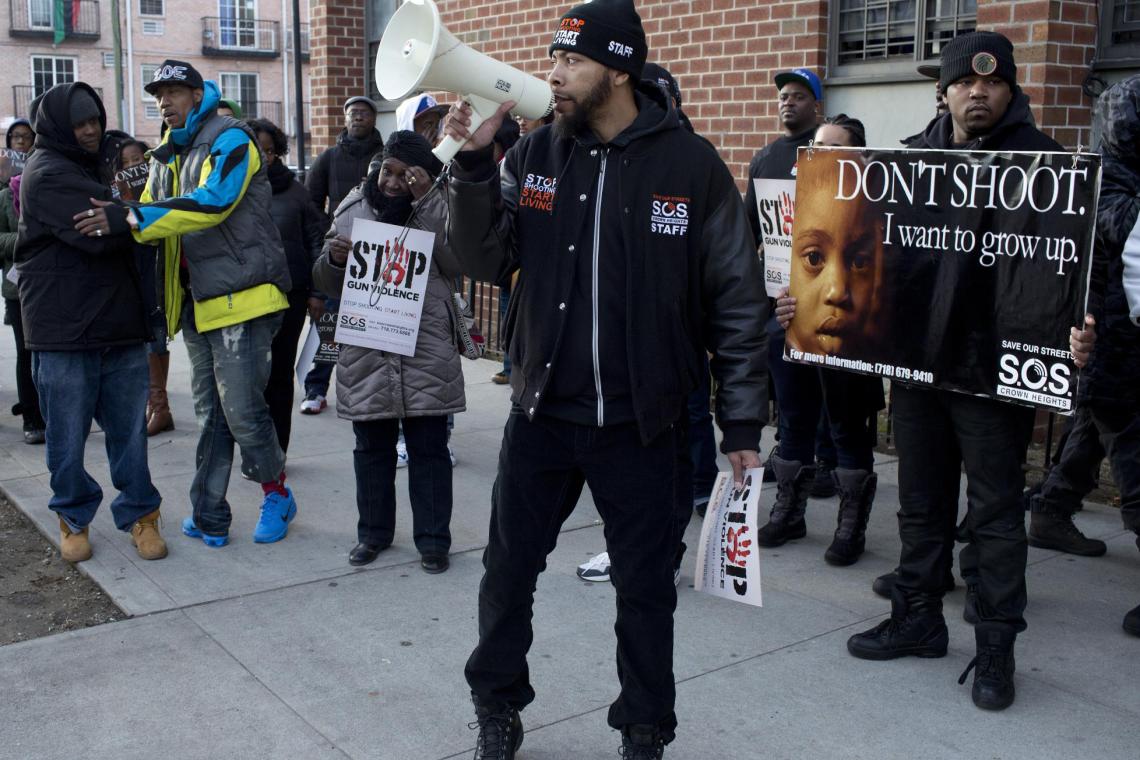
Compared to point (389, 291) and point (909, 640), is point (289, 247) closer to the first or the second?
point (389, 291)

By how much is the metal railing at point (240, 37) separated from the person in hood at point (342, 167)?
4149cm

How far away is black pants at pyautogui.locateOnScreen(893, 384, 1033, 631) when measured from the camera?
4.02m

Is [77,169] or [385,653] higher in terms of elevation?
[77,169]

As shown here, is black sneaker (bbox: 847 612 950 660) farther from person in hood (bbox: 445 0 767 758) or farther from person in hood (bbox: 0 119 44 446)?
person in hood (bbox: 0 119 44 446)

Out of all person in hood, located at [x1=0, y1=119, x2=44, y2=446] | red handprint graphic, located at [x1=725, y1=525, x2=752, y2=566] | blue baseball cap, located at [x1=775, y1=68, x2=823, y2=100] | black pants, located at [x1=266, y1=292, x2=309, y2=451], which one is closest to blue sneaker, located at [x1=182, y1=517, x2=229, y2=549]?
black pants, located at [x1=266, y1=292, x2=309, y2=451]

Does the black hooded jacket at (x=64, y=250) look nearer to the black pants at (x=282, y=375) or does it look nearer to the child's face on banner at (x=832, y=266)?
the black pants at (x=282, y=375)

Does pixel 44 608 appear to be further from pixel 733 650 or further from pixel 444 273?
pixel 733 650

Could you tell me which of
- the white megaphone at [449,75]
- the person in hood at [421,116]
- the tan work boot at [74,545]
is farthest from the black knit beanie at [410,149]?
the tan work boot at [74,545]

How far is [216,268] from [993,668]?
354 cm

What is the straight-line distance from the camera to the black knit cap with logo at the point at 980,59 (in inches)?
155

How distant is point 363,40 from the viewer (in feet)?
42.1

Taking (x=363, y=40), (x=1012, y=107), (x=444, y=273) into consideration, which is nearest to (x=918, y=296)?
(x=1012, y=107)

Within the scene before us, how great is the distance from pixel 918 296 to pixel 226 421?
10.3 feet

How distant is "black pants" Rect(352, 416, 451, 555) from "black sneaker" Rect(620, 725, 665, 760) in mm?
2035
